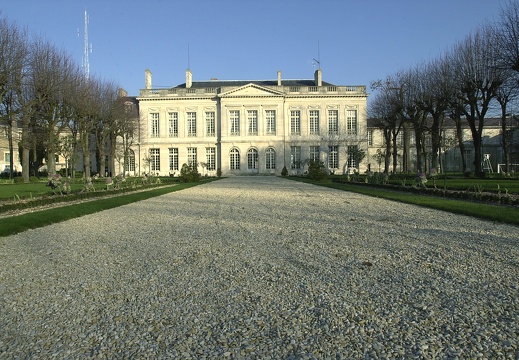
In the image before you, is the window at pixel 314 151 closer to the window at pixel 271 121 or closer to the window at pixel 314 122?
the window at pixel 314 122

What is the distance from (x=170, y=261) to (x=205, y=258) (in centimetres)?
42

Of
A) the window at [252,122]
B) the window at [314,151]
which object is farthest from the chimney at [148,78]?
the window at [314,151]

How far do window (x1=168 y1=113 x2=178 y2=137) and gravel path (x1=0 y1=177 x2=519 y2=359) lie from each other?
166ft

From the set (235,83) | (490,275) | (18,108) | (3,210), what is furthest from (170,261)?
(235,83)

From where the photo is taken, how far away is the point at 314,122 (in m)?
55.4

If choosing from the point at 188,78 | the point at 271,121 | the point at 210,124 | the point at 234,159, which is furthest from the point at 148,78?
the point at 271,121

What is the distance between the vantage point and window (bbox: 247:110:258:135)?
179 feet

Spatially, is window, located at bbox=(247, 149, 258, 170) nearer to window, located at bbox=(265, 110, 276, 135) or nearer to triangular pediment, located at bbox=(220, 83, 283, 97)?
window, located at bbox=(265, 110, 276, 135)

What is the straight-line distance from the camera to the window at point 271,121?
54.4 meters

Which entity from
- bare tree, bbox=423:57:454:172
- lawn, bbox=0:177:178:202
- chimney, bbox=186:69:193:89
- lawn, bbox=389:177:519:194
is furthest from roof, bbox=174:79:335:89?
lawn, bbox=389:177:519:194

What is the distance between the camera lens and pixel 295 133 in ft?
183

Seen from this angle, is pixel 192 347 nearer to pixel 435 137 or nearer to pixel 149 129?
pixel 435 137

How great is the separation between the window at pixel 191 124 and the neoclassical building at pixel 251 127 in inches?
5.2

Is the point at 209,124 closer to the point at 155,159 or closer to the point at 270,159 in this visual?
the point at 155,159
